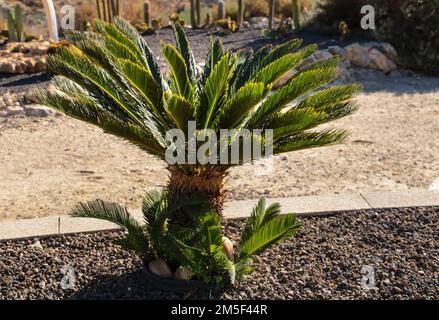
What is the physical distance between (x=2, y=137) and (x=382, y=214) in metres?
4.43

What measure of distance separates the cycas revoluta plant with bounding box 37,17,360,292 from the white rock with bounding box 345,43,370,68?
6.38m

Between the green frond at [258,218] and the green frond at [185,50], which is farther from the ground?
the green frond at [185,50]

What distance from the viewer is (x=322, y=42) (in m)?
11.7

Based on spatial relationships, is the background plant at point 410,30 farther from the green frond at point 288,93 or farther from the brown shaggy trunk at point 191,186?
the brown shaggy trunk at point 191,186

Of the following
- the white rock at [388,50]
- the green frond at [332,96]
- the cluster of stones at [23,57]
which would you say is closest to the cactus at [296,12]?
the white rock at [388,50]

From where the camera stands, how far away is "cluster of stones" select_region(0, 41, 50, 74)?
32.8 feet

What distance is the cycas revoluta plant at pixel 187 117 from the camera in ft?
14.5

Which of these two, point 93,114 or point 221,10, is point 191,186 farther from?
point 221,10

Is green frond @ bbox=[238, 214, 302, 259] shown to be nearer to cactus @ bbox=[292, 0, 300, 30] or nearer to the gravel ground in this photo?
the gravel ground

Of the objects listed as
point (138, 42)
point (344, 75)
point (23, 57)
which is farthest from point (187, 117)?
point (344, 75)

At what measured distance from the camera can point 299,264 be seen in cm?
497

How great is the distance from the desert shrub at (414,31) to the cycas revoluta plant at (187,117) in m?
6.70

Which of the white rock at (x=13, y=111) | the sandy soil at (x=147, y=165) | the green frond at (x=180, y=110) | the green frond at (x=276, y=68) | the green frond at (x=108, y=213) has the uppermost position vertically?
the green frond at (x=276, y=68)

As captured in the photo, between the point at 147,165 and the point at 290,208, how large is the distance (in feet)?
6.44
